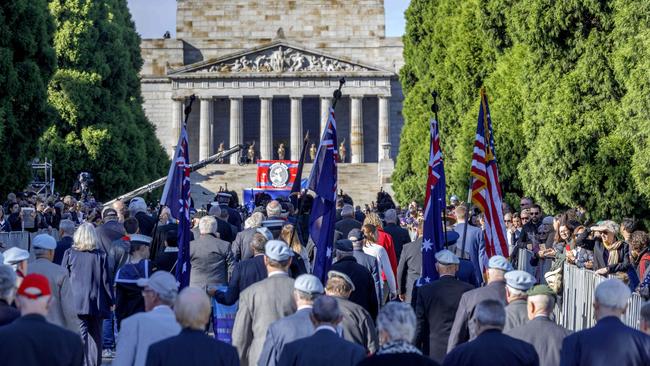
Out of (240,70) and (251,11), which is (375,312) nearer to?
(240,70)

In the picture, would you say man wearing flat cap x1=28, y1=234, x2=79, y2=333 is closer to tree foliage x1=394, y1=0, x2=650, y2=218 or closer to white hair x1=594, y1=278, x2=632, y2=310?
white hair x1=594, y1=278, x2=632, y2=310

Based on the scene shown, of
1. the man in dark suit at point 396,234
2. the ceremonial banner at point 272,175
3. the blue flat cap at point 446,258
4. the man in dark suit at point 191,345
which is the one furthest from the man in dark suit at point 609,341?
the ceremonial banner at point 272,175

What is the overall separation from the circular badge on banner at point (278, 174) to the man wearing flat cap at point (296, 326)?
33931 mm

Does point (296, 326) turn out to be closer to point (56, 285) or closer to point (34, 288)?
point (34, 288)

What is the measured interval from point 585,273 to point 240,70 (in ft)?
187

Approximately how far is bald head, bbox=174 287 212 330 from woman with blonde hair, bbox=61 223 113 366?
18.0 ft

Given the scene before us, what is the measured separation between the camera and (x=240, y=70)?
7125 centimetres

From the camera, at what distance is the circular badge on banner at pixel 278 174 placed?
141ft

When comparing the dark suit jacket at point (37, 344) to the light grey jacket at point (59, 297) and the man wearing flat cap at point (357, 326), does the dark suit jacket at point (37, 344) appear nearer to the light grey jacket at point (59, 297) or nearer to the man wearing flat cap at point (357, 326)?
the man wearing flat cap at point (357, 326)

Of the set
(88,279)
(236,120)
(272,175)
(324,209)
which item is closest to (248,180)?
(236,120)

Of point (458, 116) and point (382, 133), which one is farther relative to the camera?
point (382, 133)

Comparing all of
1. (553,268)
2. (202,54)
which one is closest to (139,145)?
(202,54)

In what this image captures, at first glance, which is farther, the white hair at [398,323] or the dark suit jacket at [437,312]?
the dark suit jacket at [437,312]

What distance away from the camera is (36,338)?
24.8 ft
